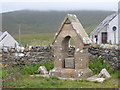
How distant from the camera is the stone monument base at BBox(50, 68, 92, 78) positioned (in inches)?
440

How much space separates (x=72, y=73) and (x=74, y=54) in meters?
0.74

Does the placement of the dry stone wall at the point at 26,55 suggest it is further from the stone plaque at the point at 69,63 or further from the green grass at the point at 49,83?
the stone plaque at the point at 69,63

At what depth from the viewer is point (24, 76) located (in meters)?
11.6

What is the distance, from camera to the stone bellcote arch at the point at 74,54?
37.1 feet

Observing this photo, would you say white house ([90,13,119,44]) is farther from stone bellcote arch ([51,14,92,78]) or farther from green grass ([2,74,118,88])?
green grass ([2,74,118,88])

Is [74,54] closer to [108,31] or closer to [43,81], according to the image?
[43,81]

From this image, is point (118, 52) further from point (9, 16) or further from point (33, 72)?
point (9, 16)

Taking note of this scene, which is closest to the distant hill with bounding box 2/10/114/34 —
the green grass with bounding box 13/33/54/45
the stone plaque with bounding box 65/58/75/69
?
the green grass with bounding box 13/33/54/45

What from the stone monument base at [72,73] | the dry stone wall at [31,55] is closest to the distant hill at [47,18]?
the dry stone wall at [31,55]

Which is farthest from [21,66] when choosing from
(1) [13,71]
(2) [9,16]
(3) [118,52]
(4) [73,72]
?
(2) [9,16]

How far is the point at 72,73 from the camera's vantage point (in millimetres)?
11312

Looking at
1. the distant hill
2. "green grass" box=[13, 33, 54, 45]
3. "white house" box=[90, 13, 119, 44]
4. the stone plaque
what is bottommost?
the stone plaque

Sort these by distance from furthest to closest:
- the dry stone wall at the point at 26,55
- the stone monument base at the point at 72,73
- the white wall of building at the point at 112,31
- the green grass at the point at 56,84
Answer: the white wall of building at the point at 112,31 < the dry stone wall at the point at 26,55 < the stone monument base at the point at 72,73 < the green grass at the point at 56,84

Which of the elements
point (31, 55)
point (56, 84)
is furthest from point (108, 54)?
point (56, 84)
